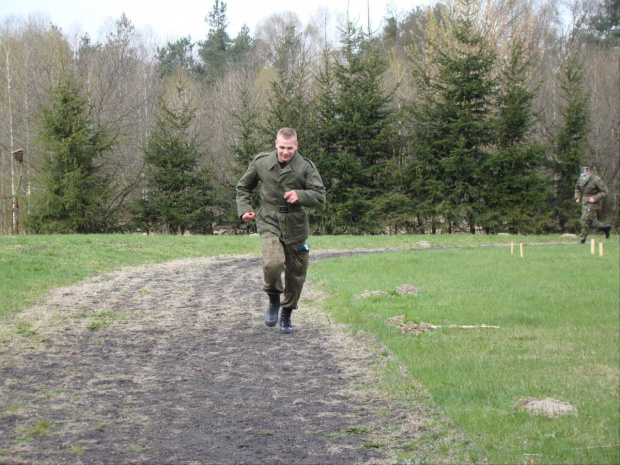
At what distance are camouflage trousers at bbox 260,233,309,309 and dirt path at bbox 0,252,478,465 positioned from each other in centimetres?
58

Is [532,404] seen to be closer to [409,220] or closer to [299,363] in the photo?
[299,363]

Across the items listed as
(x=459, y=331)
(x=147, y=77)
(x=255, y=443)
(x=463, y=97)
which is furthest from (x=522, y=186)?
(x=147, y=77)

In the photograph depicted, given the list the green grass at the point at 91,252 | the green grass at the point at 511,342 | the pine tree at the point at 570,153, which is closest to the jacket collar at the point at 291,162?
the green grass at the point at 511,342

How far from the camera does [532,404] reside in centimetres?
483

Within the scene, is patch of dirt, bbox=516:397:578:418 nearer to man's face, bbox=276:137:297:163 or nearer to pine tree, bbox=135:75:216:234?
man's face, bbox=276:137:297:163

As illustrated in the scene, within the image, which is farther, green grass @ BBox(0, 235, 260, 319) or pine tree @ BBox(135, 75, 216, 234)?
pine tree @ BBox(135, 75, 216, 234)

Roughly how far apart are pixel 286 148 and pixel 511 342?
11.4ft

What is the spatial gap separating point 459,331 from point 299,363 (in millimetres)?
2322

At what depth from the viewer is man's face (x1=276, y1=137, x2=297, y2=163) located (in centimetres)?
779

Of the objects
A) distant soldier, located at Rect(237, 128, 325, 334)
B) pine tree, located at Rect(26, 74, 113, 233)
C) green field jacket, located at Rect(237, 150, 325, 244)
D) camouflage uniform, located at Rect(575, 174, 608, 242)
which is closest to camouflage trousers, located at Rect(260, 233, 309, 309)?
distant soldier, located at Rect(237, 128, 325, 334)

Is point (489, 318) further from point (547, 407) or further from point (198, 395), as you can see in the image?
point (198, 395)

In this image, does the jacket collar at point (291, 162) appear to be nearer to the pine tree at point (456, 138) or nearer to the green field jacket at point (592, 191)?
the green field jacket at point (592, 191)

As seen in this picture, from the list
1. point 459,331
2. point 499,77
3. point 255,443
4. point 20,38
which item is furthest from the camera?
point 20,38

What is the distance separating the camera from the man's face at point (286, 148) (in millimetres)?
7793
